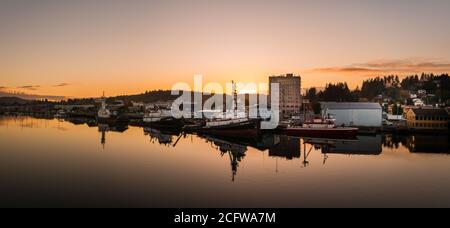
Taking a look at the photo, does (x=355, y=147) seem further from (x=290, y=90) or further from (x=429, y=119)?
(x=290, y=90)

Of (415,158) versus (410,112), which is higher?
(410,112)

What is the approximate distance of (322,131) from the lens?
27.8 meters

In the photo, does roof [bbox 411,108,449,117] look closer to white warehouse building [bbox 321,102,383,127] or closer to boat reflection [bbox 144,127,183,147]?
white warehouse building [bbox 321,102,383,127]

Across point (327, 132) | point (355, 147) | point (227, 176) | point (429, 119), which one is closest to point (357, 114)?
point (429, 119)

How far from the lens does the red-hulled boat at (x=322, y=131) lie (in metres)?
27.1

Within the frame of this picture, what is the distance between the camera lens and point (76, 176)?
43.2 feet

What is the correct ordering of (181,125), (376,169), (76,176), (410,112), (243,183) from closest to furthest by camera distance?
(243,183), (76,176), (376,169), (410,112), (181,125)

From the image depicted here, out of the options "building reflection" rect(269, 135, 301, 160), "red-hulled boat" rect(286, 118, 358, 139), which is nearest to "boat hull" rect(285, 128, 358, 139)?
"red-hulled boat" rect(286, 118, 358, 139)

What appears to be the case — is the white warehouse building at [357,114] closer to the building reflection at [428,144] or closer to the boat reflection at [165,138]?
the building reflection at [428,144]

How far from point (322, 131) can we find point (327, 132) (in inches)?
14.7
